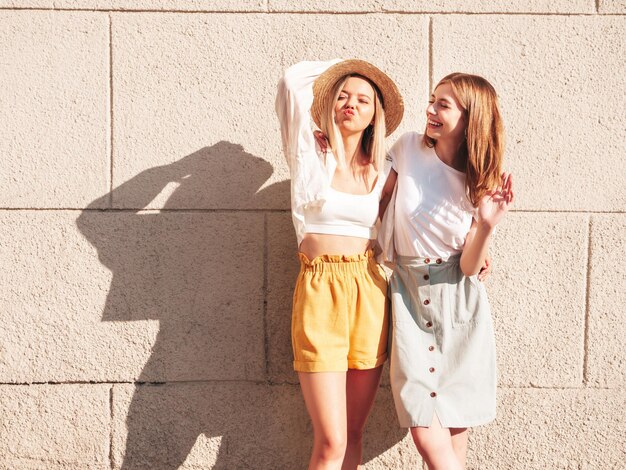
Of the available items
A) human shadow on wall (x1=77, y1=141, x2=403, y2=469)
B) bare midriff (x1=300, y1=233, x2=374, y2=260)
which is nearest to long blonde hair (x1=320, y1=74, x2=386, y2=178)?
bare midriff (x1=300, y1=233, x2=374, y2=260)

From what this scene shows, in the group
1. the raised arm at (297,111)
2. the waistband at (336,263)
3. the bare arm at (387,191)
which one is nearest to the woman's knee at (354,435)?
the waistband at (336,263)

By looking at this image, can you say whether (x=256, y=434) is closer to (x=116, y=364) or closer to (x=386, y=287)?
(x=116, y=364)

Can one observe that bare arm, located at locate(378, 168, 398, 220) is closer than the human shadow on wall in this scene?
Yes

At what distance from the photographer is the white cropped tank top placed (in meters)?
2.76

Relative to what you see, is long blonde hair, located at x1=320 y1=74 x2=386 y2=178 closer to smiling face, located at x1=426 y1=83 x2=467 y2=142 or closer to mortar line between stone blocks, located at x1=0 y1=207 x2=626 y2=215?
smiling face, located at x1=426 y1=83 x2=467 y2=142

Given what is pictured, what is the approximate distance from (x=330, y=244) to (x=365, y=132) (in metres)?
0.62

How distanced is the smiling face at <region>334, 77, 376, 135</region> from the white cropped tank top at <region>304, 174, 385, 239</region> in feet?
1.03

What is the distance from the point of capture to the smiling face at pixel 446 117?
8.91ft

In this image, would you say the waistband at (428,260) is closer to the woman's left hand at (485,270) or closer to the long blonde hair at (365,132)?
the woman's left hand at (485,270)

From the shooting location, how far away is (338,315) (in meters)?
2.72

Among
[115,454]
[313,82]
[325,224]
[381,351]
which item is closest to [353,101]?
[313,82]

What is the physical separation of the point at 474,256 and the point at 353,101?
2.94 ft

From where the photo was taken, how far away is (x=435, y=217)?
2.75 metres

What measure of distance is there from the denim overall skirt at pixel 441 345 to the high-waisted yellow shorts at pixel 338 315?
0.10 meters
